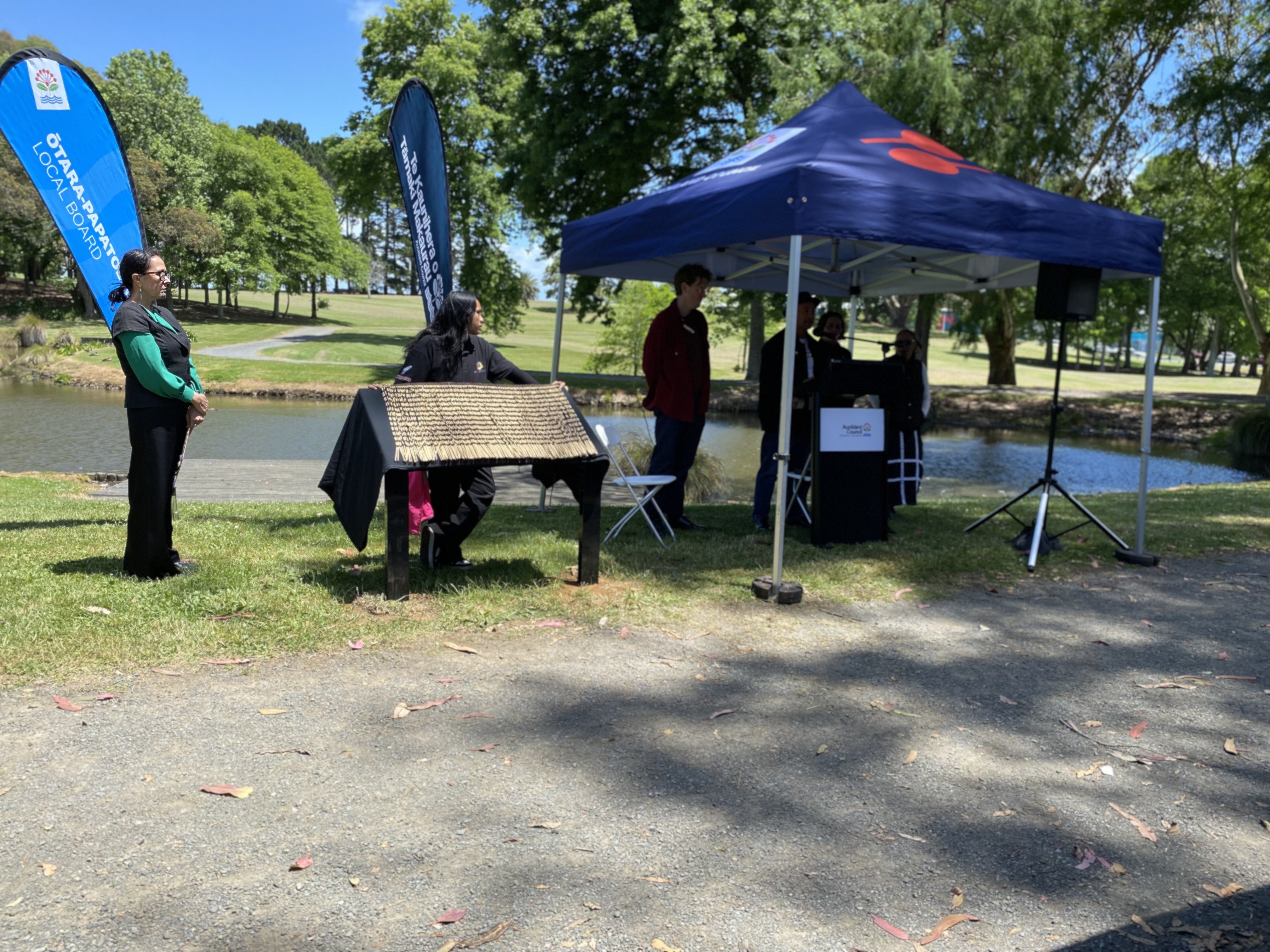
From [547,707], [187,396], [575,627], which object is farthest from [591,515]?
[187,396]

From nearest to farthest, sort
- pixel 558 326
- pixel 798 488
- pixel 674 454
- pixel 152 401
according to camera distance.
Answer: pixel 152 401 < pixel 674 454 < pixel 798 488 < pixel 558 326

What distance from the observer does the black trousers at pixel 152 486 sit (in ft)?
→ 18.6

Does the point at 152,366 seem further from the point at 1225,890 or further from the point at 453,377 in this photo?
the point at 1225,890

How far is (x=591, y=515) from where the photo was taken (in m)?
6.12

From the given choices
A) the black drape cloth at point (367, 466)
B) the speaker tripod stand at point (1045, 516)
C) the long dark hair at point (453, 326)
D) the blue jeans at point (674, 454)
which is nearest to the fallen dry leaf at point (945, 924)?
the black drape cloth at point (367, 466)

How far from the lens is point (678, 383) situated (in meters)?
8.05

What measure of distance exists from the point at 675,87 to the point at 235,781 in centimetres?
2649

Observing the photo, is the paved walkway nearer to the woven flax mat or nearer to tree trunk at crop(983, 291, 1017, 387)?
the woven flax mat

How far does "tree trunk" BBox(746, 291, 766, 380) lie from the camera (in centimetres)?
2977

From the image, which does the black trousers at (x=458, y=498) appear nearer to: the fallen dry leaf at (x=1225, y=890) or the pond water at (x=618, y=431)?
the fallen dry leaf at (x=1225, y=890)

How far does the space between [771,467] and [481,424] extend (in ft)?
11.7

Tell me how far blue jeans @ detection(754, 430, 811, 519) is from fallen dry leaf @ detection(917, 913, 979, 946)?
18.5 feet

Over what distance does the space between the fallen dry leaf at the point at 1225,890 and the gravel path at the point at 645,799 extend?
0.03 metres

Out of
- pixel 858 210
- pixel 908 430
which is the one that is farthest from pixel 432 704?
pixel 908 430
